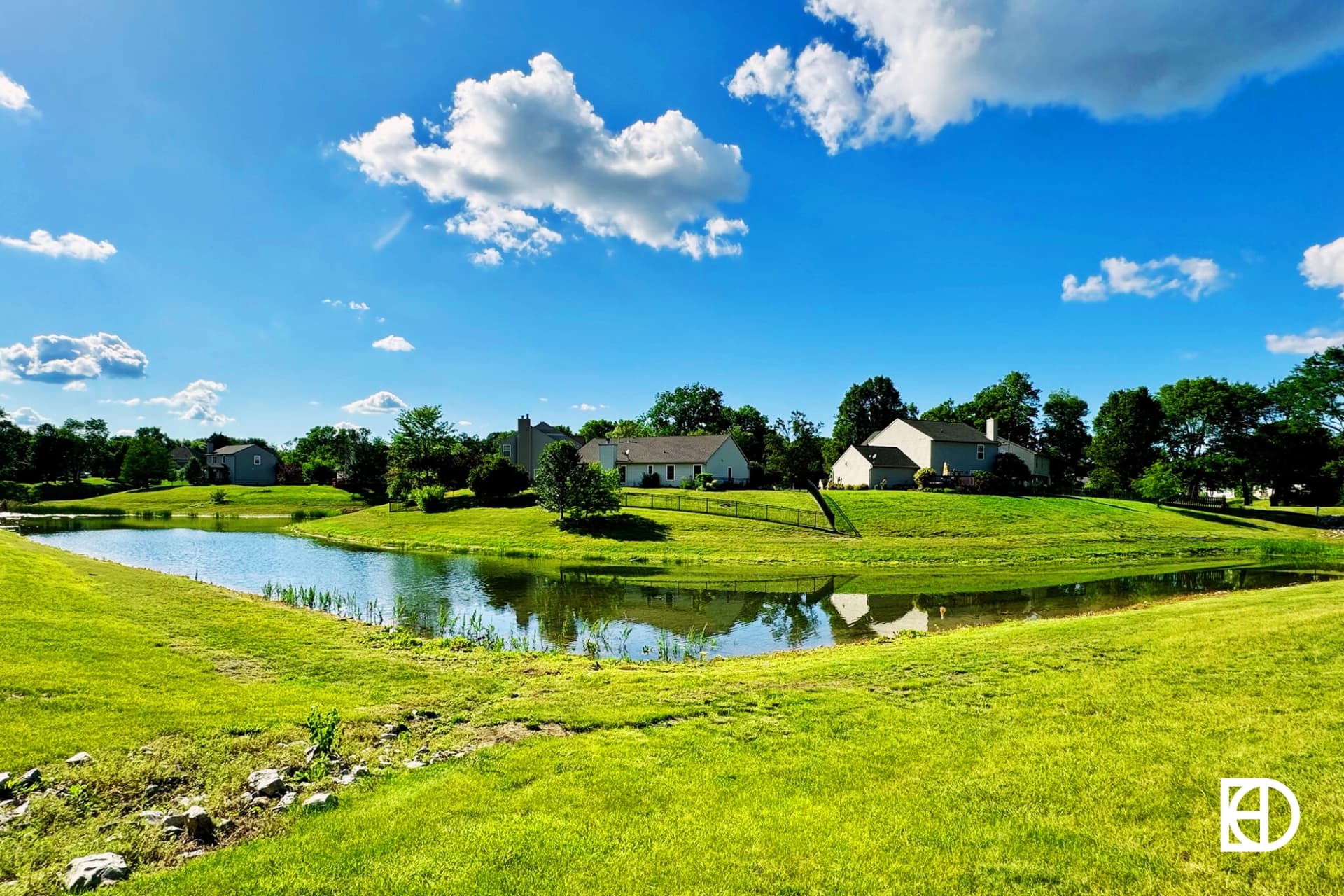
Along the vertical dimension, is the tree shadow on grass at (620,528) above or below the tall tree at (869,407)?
below

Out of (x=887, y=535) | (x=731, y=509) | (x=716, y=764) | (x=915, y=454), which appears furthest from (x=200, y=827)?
(x=915, y=454)

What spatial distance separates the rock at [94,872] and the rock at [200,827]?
1.80 feet

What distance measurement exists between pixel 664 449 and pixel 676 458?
264 cm

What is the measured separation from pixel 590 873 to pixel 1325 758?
7.58m

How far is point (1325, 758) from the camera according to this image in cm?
641

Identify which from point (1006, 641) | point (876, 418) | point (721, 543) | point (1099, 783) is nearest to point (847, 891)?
point (1099, 783)

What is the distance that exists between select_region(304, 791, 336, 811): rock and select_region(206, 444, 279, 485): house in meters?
108

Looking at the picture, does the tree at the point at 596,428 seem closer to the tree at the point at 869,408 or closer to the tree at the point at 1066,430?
the tree at the point at 869,408

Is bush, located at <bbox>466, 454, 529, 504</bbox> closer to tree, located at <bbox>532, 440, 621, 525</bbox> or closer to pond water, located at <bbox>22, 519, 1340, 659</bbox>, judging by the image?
tree, located at <bbox>532, 440, 621, 525</bbox>

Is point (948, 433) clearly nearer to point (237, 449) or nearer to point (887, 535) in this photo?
point (887, 535)

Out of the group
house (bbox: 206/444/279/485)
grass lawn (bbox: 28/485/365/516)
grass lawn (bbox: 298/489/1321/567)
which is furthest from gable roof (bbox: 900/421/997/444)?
house (bbox: 206/444/279/485)

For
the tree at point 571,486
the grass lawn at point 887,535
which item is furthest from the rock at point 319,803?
the tree at point 571,486

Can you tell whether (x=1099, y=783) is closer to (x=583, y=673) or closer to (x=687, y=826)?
(x=687, y=826)

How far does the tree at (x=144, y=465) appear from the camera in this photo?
85375 mm
